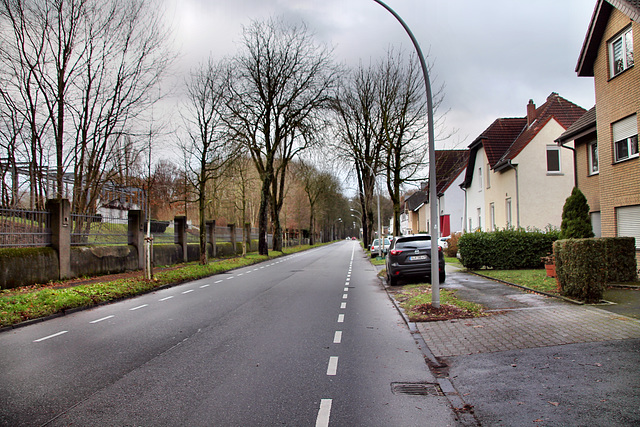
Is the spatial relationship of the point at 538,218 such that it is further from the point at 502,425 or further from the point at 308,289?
the point at 502,425

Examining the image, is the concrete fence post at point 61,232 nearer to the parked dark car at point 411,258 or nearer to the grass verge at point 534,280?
the parked dark car at point 411,258

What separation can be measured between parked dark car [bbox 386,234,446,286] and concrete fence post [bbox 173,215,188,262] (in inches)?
634

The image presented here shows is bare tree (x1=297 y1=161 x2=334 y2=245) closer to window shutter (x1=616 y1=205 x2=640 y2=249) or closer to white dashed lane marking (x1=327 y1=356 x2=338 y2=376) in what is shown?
window shutter (x1=616 y1=205 x2=640 y2=249)

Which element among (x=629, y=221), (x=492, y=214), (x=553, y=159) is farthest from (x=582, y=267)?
(x=492, y=214)

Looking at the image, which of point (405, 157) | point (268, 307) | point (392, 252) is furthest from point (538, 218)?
point (268, 307)

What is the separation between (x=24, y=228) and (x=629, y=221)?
18.6 meters

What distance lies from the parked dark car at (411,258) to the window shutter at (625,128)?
6498 mm

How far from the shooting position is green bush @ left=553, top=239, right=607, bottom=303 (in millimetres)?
9008

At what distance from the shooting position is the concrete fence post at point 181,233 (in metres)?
27.6

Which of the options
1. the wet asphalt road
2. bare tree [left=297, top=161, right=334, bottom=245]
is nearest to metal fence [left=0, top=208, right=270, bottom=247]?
the wet asphalt road

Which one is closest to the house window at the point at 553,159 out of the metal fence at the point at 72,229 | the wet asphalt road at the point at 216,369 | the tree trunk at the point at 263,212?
the wet asphalt road at the point at 216,369

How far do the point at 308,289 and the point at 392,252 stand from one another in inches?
122

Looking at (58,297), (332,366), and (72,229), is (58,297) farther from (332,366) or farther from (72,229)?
(332,366)

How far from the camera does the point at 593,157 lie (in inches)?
696
